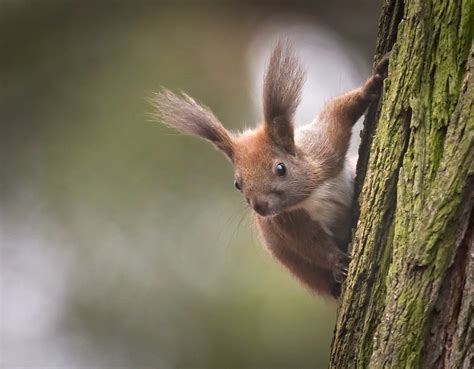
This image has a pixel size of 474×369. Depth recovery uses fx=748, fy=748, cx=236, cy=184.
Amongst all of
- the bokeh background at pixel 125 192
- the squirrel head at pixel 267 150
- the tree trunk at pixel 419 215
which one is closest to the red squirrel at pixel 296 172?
the squirrel head at pixel 267 150

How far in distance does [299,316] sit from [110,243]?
179cm

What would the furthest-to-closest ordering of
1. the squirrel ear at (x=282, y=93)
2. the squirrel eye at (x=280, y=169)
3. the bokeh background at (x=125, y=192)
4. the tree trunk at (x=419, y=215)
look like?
the bokeh background at (x=125, y=192) → the squirrel eye at (x=280, y=169) → the squirrel ear at (x=282, y=93) → the tree trunk at (x=419, y=215)

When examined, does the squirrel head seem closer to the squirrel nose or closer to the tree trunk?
the squirrel nose

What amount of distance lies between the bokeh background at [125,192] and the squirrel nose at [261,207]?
8.56 ft

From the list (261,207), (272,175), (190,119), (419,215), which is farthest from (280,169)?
(419,215)

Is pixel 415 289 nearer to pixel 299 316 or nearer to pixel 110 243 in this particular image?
pixel 299 316

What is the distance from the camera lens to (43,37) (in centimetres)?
656

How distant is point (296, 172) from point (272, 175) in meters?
0.13

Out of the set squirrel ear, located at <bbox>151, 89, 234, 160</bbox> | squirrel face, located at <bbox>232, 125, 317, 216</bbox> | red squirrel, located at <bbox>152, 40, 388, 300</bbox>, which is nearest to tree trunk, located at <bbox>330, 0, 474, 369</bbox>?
red squirrel, located at <bbox>152, 40, 388, 300</bbox>

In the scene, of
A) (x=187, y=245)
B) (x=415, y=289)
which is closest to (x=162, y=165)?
(x=187, y=245)

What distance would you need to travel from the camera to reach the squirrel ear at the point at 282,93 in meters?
3.33

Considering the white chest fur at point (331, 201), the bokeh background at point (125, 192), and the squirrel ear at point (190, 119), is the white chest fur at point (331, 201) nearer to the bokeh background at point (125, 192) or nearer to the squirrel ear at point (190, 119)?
the squirrel ear at point (190, 119)

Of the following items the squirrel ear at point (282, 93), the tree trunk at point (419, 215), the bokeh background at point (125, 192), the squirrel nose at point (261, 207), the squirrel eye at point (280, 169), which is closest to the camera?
the tree trunk at point (419, 215)

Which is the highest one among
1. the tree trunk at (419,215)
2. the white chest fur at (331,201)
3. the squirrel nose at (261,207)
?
the white chest fur at (331,201)
